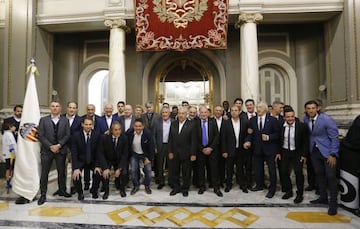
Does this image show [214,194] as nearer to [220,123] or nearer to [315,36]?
[220,123]

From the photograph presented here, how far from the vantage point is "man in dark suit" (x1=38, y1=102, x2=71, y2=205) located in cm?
354

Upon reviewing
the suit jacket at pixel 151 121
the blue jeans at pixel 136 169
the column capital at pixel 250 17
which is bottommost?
the blue jeans at pixel 136 169

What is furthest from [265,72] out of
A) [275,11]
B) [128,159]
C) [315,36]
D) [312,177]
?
[128,159]

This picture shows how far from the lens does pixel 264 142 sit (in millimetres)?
3752

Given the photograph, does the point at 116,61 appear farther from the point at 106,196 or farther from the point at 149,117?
the point at 106,196

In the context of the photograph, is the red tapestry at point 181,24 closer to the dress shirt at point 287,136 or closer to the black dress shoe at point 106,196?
the dress shirt at point 287,136

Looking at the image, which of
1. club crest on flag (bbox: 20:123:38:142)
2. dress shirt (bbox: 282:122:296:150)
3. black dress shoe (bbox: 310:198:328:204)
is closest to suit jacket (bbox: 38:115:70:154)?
club crest on flag (bbox: 20:123:38:142)

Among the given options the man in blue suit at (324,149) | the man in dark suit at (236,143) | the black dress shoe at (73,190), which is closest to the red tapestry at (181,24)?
the man in dark suit at (236,143)

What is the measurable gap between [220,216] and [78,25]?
6219 mm

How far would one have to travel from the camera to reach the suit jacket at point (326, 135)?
306 cm

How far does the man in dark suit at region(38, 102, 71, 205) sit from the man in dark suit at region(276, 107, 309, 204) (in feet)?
11.0

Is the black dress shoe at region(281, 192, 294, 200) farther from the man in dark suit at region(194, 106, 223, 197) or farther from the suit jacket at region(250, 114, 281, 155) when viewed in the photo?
the man in dark suit at region(194, 106, 223, 197)

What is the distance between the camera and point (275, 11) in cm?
591

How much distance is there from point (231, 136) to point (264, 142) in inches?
20.7
